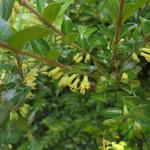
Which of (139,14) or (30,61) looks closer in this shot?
(30,61)

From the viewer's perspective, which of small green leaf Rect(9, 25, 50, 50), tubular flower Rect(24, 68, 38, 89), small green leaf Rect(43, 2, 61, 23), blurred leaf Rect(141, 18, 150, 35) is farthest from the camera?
tubular flower Rect(24, 68, 38, 89)

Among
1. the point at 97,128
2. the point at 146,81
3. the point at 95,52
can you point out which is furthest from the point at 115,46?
the point at 146,81

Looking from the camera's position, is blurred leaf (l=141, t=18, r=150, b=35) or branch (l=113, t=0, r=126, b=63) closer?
branch (l=113, t=0, r=126, b=63)

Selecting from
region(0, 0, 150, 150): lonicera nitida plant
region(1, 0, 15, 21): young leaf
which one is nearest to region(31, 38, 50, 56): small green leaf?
region(0, 0, 150, 150): lonicera nitida plant

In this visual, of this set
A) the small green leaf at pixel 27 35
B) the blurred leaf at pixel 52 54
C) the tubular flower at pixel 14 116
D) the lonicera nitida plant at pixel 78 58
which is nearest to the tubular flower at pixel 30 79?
the lonicera nitida plant at pixel 78 58

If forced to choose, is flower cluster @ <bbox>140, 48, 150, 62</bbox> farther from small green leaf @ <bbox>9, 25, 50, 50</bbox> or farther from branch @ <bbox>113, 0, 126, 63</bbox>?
small green leaf @ <bbox>9, 25, 50, 50</bbox>

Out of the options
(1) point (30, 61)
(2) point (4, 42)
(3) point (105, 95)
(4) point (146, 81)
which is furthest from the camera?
(4) point (146, 81)

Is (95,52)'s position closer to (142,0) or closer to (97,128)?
(142,0)
